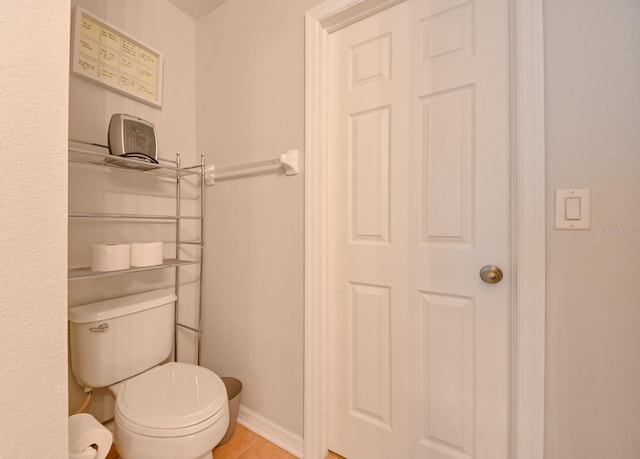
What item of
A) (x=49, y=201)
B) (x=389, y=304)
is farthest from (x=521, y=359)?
(x=49, y=201)

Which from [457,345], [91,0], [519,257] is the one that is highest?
[91,0]

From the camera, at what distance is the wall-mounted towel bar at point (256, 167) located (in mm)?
1204

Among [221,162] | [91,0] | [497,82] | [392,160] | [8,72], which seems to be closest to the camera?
[8,72]

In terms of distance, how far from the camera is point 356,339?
118cm

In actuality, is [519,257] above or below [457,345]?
above

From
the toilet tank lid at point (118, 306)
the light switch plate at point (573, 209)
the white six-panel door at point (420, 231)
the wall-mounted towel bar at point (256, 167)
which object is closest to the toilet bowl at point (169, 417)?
the toilet tank lid at point (118, 306)

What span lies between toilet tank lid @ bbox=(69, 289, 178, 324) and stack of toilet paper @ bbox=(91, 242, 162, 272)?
0.18 metres

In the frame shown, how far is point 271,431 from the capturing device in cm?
129

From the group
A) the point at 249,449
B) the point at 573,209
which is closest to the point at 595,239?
the point at 573,209

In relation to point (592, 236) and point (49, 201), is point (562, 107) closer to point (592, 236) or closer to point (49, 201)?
point (592, 236)

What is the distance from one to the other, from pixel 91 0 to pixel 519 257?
2060mm

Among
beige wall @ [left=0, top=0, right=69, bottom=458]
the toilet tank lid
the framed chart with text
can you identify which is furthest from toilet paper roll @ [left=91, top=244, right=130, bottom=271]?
the framed chart with text

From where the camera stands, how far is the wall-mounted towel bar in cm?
120

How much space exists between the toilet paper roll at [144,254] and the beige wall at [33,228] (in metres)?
0.67
